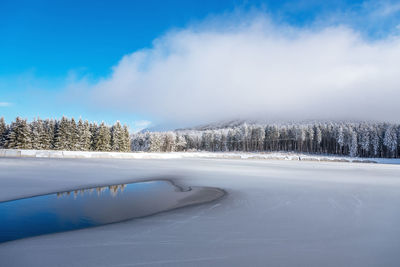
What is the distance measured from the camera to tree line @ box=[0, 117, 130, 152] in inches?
1769

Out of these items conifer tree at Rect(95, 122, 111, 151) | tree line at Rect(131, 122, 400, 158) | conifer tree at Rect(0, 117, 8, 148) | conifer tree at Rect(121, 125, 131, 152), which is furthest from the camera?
tree line at Rect(131, 122, 400, 158)

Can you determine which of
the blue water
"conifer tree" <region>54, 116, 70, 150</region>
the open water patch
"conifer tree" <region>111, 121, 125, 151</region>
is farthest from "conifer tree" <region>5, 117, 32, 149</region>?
the blue water

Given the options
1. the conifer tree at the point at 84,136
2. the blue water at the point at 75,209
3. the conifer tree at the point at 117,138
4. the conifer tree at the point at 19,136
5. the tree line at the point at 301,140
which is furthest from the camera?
the tree line at the point at 301,140

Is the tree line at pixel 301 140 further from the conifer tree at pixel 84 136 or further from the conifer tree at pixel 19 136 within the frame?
the conifer tree at pixel 19 136

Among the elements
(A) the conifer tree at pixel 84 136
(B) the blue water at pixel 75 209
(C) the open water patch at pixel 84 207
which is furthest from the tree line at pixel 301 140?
(B) the blue water at pixel 75 209

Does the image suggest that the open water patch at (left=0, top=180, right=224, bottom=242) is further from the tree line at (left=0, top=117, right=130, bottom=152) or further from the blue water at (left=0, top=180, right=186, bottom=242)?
the tree line at (left=0, top=117, right=130, bottom=152)

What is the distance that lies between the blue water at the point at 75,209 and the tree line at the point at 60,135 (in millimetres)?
49005

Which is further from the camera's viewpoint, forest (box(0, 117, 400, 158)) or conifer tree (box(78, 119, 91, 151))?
conifer tree (box(78, 119, 91, 151))

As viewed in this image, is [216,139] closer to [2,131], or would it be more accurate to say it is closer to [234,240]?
[2,131]

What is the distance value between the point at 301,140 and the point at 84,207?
8934 cm

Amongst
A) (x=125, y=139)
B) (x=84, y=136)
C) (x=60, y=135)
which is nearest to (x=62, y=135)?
(x=60, y=135)

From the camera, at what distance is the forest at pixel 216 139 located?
47500 millimetres

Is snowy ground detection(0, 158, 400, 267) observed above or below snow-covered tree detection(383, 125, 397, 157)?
below

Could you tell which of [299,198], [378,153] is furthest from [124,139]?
[378,153]
